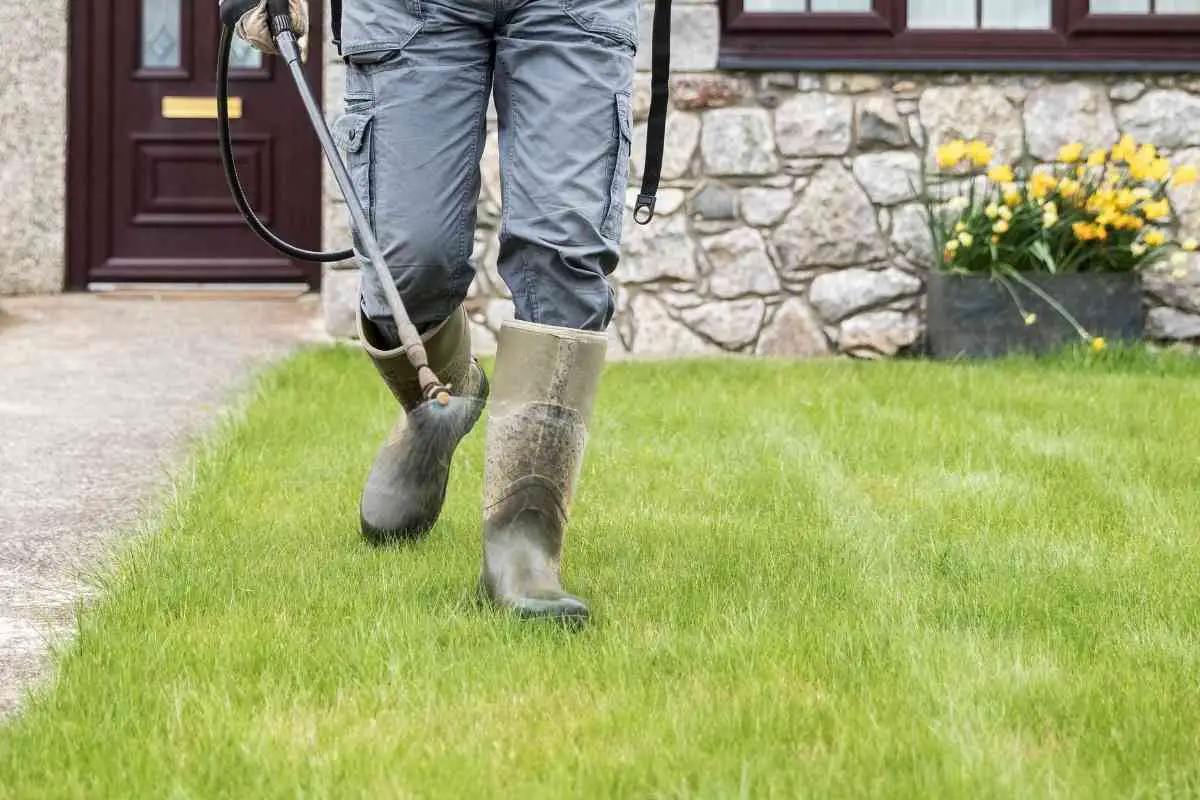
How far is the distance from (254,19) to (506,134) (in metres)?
0.51

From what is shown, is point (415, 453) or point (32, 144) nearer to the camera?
point (415, 453)

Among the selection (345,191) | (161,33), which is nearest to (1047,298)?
(345,191)

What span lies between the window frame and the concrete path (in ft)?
7.09

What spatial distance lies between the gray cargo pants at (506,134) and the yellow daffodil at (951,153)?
393 cm

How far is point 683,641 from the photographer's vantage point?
2.45 meters

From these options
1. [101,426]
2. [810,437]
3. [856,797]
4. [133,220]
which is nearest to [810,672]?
[856,797]

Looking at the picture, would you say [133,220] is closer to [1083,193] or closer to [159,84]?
[159,84]

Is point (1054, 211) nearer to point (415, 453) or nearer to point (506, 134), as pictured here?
point (415, 453)

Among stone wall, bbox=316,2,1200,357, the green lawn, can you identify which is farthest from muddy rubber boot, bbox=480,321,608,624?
stone wall, bbox=316,2,1200,357

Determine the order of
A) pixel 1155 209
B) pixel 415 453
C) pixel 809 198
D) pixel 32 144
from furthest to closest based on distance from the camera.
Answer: pixel 32 144, pixel 809 198, pixel 1155 209, pixel 415 453

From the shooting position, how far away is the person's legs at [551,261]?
268cm

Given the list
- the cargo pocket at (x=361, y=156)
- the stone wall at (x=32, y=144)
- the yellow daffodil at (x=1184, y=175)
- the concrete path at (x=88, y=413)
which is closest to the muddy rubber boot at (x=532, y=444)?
the cargo pocket at (x=361, y=156)

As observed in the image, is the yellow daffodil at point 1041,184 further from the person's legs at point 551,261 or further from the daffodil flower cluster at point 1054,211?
the person's legs at point 551,261

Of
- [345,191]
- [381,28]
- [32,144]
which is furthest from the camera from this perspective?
[32,144]
